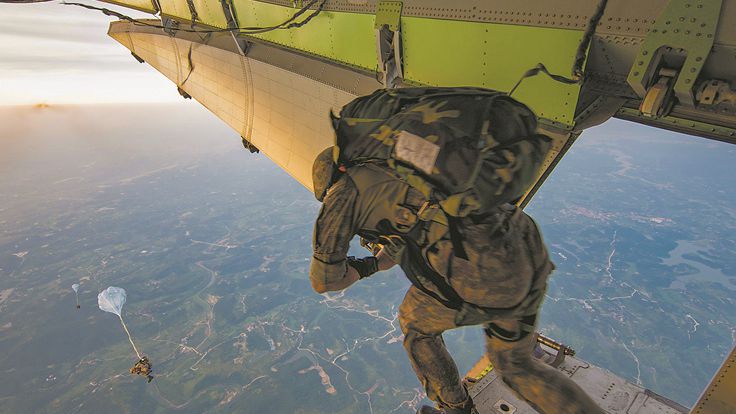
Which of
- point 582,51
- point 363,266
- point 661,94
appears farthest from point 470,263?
point 582,51

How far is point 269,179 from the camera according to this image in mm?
154375

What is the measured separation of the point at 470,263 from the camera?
7.03 ft

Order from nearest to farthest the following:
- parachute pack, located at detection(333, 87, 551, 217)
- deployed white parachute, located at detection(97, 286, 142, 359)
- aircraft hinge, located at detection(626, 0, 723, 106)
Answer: parachute pack, located at detection(333, 87, 551, 217)
aircraft hinge, located at detection(626, 0, 723, 106)
deployed white parachute, located at detection(97, 286, 142, 359)

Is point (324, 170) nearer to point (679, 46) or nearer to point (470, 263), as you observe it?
point (470, 263)

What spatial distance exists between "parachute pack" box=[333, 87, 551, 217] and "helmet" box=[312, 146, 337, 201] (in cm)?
38

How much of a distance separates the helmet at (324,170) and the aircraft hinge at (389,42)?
2755 mm

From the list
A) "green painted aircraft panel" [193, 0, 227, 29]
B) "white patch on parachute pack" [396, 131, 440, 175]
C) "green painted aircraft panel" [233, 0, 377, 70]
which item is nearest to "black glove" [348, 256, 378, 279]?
"white patch on parachute pack" [396, 131, 440, 175]

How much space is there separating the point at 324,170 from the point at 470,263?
Result: 1.14m

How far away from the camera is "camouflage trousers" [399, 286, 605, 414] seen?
8.02 ft

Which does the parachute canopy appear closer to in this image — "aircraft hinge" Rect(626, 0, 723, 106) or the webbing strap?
the webbing strap

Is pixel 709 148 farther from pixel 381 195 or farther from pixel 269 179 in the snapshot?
pixel 381 195

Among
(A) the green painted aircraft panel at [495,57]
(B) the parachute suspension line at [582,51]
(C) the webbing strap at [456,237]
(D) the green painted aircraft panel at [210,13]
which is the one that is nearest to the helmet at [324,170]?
(C) the webbing strap at [456,237]

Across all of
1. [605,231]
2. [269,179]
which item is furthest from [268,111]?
[269,179]

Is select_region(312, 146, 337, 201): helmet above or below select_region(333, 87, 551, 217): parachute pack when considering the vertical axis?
below
